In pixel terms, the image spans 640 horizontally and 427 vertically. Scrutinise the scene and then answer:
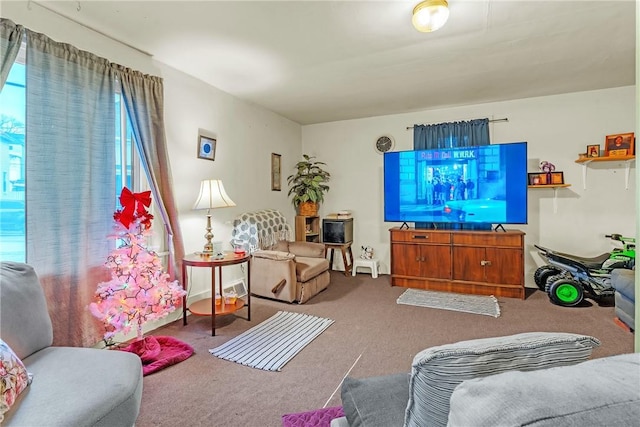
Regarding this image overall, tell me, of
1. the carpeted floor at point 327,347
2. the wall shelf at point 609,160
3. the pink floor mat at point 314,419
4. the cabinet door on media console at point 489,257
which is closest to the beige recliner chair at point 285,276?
the carpeted floor at point 327,347

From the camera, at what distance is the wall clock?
4.76 meters

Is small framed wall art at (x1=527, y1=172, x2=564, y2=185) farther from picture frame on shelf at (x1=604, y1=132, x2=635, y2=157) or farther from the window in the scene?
the window

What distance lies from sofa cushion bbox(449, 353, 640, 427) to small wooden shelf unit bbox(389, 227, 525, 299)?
11.6ft

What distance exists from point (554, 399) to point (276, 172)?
451cm

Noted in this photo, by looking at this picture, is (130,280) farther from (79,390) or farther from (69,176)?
(79,390)

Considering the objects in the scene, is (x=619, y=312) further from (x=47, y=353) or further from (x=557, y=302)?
(x=47, y=353)

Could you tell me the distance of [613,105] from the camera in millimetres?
3682

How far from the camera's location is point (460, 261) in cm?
383

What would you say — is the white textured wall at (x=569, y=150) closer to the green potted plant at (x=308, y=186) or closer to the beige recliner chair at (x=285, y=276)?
the green potted plant at (x=308, y=186)

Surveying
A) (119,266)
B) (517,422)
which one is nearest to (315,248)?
(119,266)

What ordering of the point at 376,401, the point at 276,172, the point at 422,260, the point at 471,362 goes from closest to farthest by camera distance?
the point at 471,362
the point at 376,401
the point at 422,260
the point at 276,172

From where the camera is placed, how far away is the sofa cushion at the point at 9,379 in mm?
1070

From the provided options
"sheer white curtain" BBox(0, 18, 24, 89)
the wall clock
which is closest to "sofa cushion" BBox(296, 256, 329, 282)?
the wall clock

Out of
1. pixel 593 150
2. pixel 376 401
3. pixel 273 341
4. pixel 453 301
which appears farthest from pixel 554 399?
pixel 593 150
